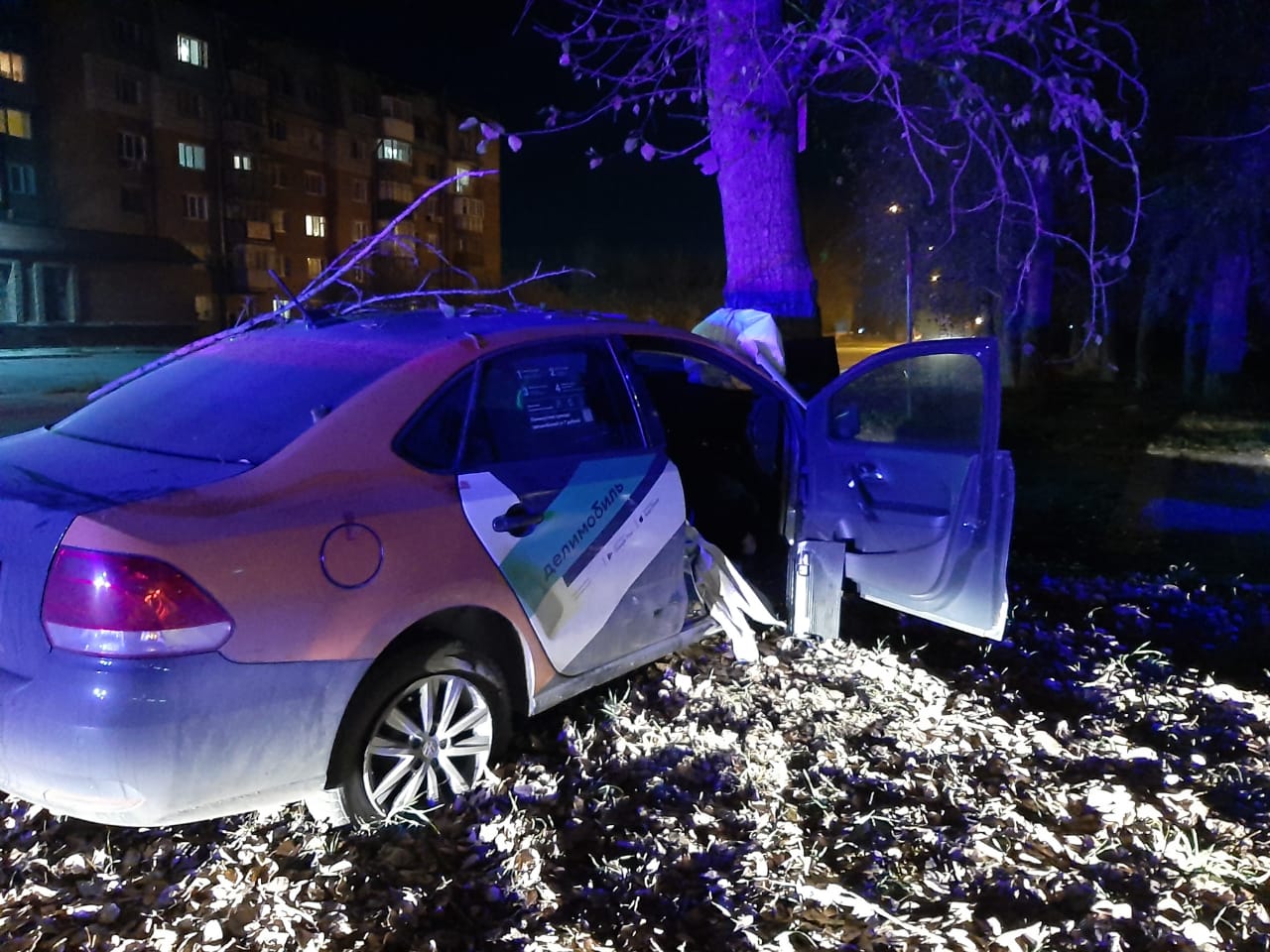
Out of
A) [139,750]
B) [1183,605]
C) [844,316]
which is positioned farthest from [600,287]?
[139,750]

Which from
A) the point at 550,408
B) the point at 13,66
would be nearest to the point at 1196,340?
the point at 550,408

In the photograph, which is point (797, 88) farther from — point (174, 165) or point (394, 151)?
point (394, 151)

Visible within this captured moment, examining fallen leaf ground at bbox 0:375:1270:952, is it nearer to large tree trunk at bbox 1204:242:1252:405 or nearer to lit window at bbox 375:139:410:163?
large tree trunk at bbox 1204:242:1252:405

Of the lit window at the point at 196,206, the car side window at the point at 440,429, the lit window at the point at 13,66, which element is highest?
the lit window at the point at 13,66

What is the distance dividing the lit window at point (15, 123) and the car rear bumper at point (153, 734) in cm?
4128

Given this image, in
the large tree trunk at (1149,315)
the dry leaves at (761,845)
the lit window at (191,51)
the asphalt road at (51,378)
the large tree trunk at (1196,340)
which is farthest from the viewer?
the lit window at (191,51)

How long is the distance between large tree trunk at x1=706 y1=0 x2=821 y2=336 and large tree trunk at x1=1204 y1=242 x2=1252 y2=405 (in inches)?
592

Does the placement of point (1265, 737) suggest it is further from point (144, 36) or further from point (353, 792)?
point (144, 36)

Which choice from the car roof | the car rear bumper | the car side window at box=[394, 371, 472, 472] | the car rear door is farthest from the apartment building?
the car rear bumper

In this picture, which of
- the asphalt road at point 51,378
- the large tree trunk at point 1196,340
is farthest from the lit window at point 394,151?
the large tree trunk at point 1196,340

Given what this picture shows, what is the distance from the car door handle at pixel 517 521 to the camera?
11.4ft

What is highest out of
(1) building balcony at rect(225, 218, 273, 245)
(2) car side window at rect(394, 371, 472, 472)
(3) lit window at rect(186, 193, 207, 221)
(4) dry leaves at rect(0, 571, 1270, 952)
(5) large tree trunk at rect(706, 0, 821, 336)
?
(3) lit window at rect(186, 193, 207, 221)

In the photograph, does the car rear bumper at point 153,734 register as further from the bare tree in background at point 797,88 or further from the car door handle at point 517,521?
the bare tree in background at point 797,88

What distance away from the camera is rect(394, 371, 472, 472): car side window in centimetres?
334
